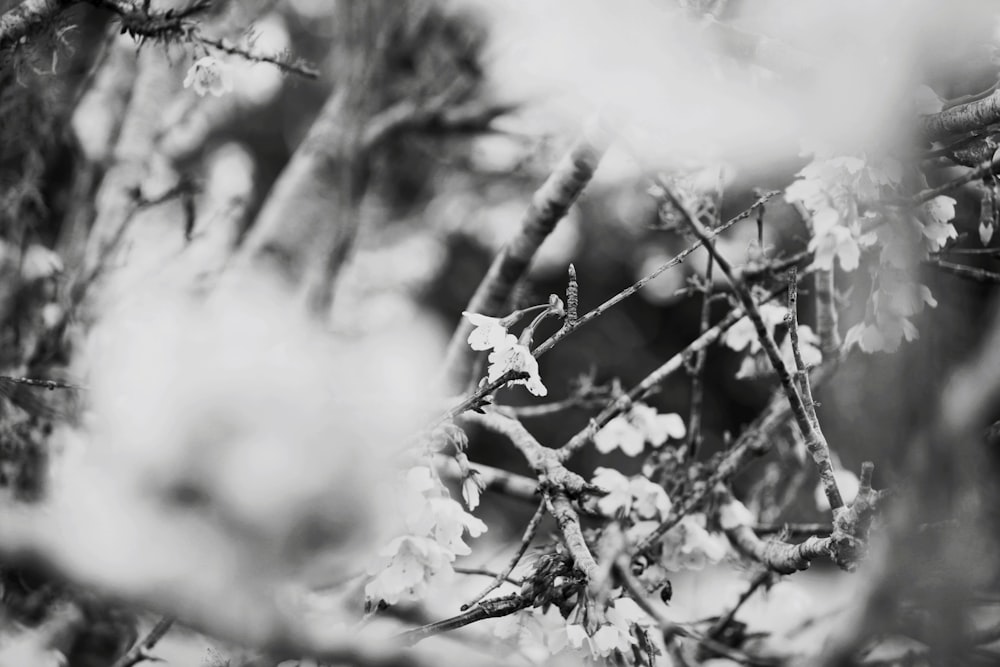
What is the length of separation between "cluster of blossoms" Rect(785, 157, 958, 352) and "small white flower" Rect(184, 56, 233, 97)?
45.2 inches

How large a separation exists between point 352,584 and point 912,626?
112 cm

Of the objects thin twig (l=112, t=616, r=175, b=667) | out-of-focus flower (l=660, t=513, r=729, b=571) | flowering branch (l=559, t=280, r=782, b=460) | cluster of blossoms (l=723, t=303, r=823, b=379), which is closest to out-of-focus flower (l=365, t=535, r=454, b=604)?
flowering branch (l=559, t=280, r=782, b=460)

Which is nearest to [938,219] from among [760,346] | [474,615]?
[760,346]

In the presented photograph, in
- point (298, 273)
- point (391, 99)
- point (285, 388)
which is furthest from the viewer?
point (391, 99)

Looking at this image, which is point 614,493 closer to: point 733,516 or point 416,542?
point 733,516

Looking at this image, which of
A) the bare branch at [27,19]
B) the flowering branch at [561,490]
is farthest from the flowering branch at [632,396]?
the bare branch at [27,19]

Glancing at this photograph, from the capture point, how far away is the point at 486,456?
5469mm

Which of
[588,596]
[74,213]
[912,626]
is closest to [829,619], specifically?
[912,626]

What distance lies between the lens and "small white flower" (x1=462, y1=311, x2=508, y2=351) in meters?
1.21

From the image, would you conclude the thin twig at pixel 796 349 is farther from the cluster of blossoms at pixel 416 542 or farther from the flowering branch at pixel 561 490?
the cluster of blossoms at pixel 416 542

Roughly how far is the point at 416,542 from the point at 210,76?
Result: 0.99 m

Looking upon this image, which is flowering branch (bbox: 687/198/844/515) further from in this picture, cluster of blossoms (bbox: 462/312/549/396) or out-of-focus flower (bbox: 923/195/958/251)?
out-of-focus flower (bbox: 923/195/958/251)

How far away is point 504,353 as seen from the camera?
3.92ft

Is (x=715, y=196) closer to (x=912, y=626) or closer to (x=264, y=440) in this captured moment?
(x=912, y=626)
